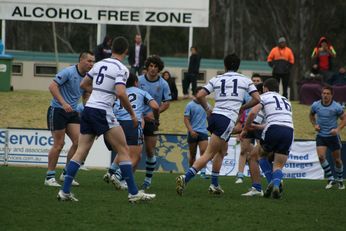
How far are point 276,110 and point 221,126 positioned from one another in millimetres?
963

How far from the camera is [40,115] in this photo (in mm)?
28750

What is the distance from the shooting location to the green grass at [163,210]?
991 cm

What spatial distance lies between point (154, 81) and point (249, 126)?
184cm

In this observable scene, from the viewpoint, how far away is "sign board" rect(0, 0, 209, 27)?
3127cm

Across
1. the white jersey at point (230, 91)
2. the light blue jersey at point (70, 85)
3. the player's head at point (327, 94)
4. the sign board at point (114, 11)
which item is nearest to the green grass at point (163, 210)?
the white jersey at point (230, 91)

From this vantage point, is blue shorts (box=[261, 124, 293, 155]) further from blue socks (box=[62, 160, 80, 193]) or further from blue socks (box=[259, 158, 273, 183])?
blue socks (box=[62, 160, 80, 193])

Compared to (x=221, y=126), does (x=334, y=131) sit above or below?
below

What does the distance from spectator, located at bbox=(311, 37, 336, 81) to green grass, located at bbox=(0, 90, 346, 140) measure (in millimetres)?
1320

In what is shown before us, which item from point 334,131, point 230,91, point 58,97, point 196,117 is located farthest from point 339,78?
point 58,97

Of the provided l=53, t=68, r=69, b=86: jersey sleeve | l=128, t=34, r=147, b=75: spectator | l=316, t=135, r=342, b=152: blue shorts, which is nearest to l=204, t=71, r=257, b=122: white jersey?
l=53, t=68, r=69, b=86: jersey sleeve

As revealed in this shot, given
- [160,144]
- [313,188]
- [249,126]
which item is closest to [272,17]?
[160,144]

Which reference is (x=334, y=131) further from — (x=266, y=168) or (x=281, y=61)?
(x=281, y=61)

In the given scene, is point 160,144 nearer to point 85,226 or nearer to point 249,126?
point 249,126

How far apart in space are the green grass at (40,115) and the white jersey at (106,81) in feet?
49.9
